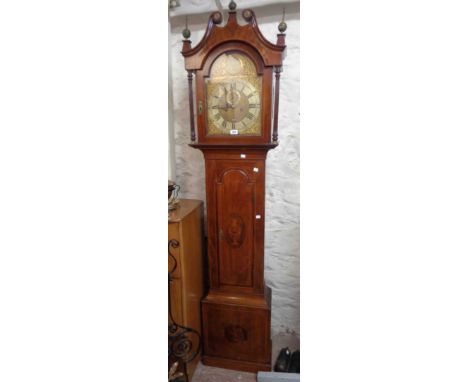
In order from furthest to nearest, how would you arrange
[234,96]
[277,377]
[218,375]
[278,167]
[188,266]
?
[278,167] → [218,375] → [188,266] → [234,96] → [277,377]

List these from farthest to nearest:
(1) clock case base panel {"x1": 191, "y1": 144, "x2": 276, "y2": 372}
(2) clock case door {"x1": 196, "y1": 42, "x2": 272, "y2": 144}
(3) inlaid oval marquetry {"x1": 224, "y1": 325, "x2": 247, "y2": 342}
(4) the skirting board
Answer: (3) inlaid oval marquetry {"x1": 224, "y1": 325, "x2": 247, "y2": 342} → (1) clock case base panel {"x1": 191, "y1": 144, "x2": 276, "y2": 372} → (2) clock case door {"x1": 196, "y1": 42, "x2": 272, "y2": 144} → (4) the skirting board

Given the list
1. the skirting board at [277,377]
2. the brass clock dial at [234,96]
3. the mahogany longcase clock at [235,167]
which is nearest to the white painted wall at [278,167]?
the mahogany longcase clock at [235,167]

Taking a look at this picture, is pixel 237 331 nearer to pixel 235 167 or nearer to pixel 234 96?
pixel 235 167

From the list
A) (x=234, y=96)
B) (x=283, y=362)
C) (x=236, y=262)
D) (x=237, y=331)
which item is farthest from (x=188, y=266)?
(x=234, y=96)

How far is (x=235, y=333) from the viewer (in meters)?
1.65

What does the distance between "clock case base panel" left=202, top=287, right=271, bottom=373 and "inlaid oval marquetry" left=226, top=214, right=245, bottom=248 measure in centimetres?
32

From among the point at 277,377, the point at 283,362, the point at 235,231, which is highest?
the point at 235,231

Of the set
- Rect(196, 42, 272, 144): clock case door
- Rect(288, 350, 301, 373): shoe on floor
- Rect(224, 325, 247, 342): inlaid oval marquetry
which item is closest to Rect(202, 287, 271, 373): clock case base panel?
Rect(224, 325, 247, 342): inlaid oval marquetry

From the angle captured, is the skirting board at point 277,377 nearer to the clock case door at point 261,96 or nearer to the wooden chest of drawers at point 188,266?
the wooden chest of drawers at point 188,266

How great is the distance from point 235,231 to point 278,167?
523mm

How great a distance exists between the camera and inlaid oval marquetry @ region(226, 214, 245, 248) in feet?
5.12

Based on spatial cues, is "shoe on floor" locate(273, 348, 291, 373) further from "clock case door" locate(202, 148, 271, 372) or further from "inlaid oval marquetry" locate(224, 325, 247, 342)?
"inlaid oval marquetry" locate(224, 325, 247, 342)
